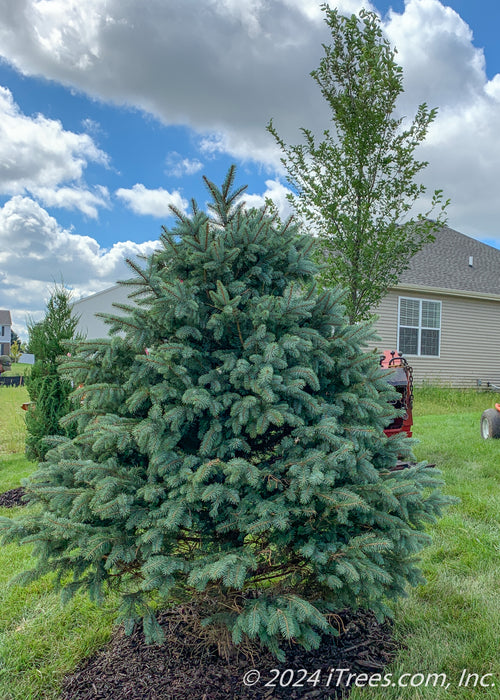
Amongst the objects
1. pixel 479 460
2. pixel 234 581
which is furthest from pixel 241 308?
pixel 479 460

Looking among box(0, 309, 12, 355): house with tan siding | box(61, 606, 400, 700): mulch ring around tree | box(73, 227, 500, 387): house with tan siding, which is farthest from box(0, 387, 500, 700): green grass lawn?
box(0, 309, 12, 355): house with tan siding

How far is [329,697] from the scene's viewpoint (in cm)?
215

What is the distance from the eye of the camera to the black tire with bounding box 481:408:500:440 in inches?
291

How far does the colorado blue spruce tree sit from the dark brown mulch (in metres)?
3.15

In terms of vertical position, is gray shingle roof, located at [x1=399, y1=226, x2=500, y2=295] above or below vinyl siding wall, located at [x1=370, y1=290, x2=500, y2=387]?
above

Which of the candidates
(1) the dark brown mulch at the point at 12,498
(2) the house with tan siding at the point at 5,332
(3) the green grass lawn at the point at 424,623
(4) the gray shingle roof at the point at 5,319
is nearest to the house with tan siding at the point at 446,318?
(3) the green grass lawn at the point at 424,623

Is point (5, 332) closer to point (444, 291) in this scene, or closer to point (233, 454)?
point (444, 291)

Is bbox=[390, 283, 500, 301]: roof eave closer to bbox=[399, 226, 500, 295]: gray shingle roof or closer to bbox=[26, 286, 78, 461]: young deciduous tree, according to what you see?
bbox=[399, 226, 500, 295]: gray shingle roof

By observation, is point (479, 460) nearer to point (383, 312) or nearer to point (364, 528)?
point (364, 528)

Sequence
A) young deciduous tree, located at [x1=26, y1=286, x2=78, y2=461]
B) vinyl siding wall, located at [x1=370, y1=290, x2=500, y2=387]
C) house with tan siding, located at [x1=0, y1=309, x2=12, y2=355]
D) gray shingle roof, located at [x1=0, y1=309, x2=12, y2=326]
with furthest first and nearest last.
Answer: gray shingle roof, located at [x1=0, y1=309, x2=12, y2=326] → house with tan siding, located at [x1=0, y1=309, x2=12, y2=355] → vinyl siding wall, located at [x1=370, y1=290, x2=500, y2=387] → young deciduous tree, located at [x1=26, y1=286, x2=78, y2=461]

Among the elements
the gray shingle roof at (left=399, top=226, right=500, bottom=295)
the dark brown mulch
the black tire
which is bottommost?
the dark brown mulch

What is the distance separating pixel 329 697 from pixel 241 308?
178 centimetres

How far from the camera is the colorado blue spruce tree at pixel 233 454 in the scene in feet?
6.50

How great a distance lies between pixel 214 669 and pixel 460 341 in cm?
1567
